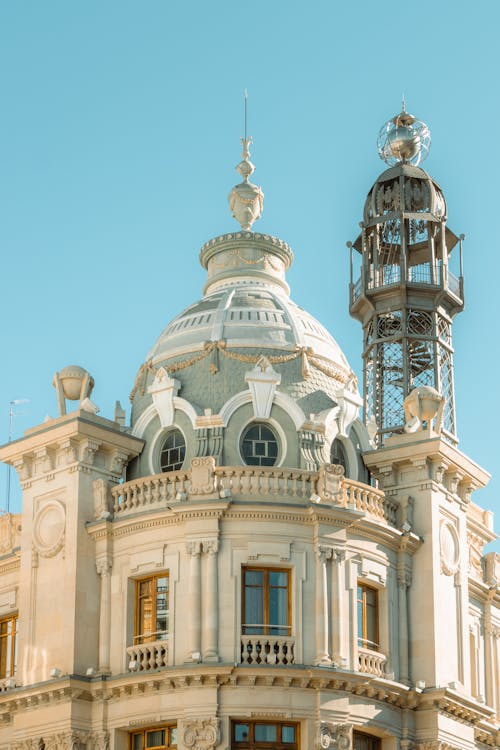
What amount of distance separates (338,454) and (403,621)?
5293 mm

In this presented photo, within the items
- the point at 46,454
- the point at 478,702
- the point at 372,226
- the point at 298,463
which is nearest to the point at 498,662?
the point at 478,702

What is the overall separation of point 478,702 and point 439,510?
5.67 meters

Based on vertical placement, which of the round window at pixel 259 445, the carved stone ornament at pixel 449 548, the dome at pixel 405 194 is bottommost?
the carved stone ornament at pixel 449 548

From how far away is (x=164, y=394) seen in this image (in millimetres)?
53000

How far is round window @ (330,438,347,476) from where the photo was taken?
52.8 meters

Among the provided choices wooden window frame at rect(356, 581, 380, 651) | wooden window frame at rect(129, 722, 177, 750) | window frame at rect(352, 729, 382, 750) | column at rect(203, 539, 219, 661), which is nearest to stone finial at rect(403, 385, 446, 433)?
wooden window frame at rect(356, 581, 380, 651)

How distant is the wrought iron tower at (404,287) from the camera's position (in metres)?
72.9

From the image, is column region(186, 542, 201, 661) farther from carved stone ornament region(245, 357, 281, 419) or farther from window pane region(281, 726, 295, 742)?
carved stone ornament region(245, 357, 281, 419)

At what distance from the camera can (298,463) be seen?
51.5m

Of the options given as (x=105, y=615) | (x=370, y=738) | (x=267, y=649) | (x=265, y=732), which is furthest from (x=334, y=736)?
(x=105, y=615)

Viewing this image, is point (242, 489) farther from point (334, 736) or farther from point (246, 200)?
point (246, 200)

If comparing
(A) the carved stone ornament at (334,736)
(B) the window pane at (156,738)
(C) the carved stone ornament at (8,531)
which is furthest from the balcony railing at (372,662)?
(C) the carved stone ornament at (8,531)

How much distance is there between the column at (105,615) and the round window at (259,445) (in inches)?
198

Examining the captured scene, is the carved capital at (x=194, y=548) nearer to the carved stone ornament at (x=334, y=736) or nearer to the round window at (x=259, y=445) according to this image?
the round window at (x=259, y=445)
